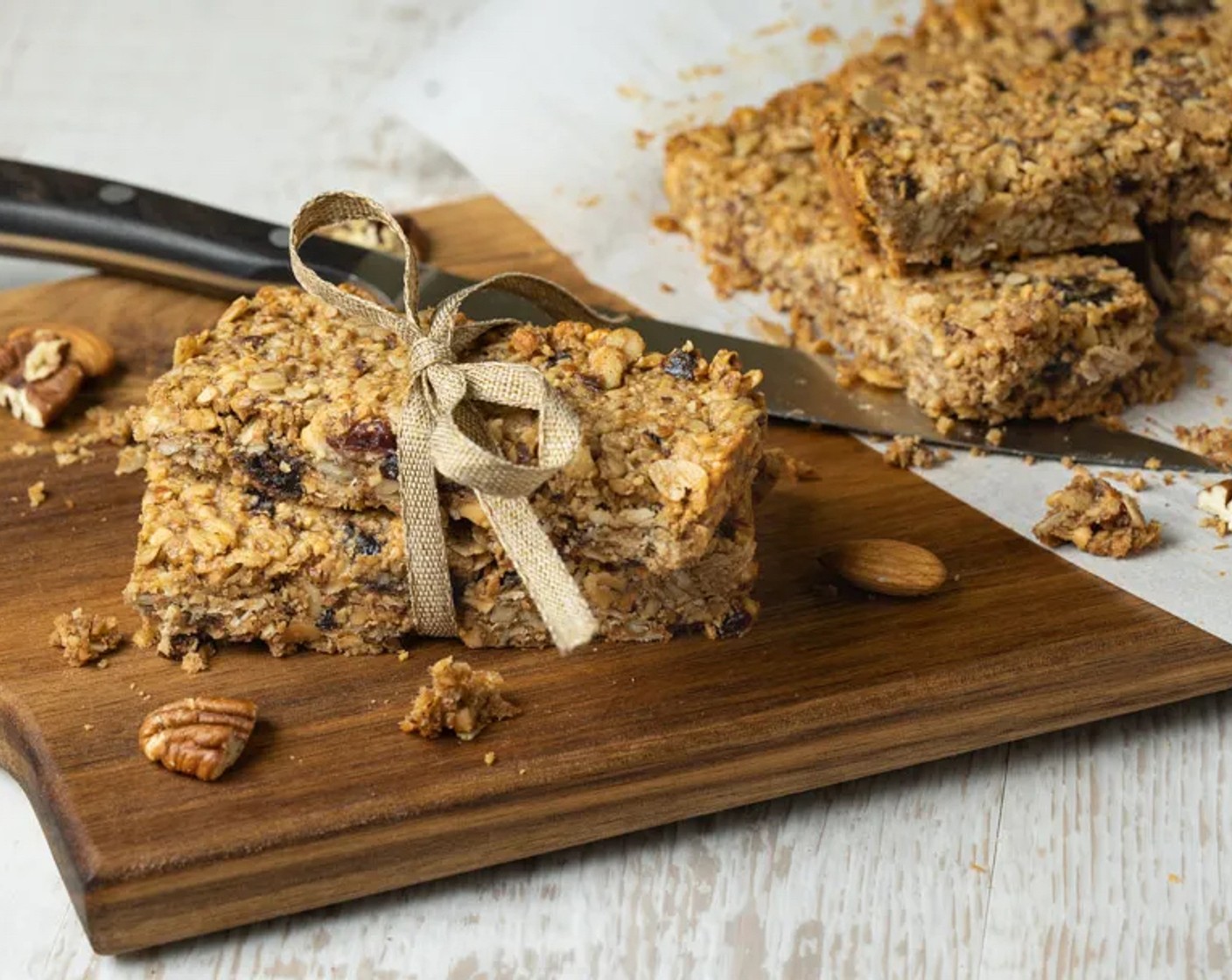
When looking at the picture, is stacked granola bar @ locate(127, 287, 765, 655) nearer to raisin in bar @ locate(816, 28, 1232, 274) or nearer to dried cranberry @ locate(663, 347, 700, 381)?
dried cranberry @ locate(663, 347, 700, 381)

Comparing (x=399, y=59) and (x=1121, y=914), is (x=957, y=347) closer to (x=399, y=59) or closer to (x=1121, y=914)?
(x=1121, y=914)

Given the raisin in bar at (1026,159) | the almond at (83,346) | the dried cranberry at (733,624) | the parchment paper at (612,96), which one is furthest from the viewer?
the parchment paper at (612,96)

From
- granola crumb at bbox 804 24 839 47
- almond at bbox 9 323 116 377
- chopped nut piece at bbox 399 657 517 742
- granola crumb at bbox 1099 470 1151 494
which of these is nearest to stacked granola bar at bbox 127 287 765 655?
chopped nut piece at bbox 399 657 517 742

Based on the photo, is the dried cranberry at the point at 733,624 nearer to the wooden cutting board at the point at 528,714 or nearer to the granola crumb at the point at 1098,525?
the wooden cutting board at the point at 528,714

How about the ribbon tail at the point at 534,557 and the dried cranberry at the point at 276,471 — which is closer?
the ribbon tail at the point at 534,557

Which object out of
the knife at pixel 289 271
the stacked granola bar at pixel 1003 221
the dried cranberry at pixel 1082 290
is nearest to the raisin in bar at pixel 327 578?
the knife at pixel 289 271
